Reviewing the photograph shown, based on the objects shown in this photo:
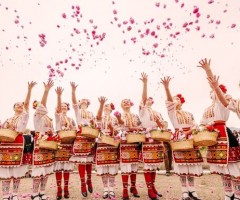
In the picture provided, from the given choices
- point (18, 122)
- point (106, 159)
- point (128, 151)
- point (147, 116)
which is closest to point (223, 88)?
point (147, 116)

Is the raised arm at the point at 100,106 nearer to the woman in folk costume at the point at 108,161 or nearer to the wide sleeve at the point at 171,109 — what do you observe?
the woman in folk costume at the point at 108,161

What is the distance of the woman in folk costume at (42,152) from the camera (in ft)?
21.0

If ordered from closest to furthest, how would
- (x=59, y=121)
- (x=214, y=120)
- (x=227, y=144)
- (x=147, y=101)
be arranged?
(x=227, y=144) → (x=214, y=120) → (x=147, y=101) → (x=59, y=121)

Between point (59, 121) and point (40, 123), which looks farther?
point (59, 121)

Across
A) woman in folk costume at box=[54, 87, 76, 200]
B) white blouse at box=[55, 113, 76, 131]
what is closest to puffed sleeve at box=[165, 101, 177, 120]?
woman in folk costume at box=[54, 87, 76, 200]

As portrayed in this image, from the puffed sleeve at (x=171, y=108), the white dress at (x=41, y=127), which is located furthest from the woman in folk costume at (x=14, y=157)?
the puffed sleeve at (x=171, y=108)

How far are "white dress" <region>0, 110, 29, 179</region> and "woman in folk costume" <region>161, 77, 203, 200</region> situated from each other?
368 cm

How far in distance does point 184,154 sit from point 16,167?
4.11 metres

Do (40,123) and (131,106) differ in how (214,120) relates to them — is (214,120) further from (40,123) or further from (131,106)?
(40,123)

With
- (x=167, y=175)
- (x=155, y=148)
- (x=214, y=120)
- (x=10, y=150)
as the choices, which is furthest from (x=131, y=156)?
(x=167, y=175)

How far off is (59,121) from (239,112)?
5564 millimetres

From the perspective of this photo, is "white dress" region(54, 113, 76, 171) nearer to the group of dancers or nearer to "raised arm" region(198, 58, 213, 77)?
the group of dancers

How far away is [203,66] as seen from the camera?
17.2 ft

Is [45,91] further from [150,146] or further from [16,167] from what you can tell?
[150,146]
